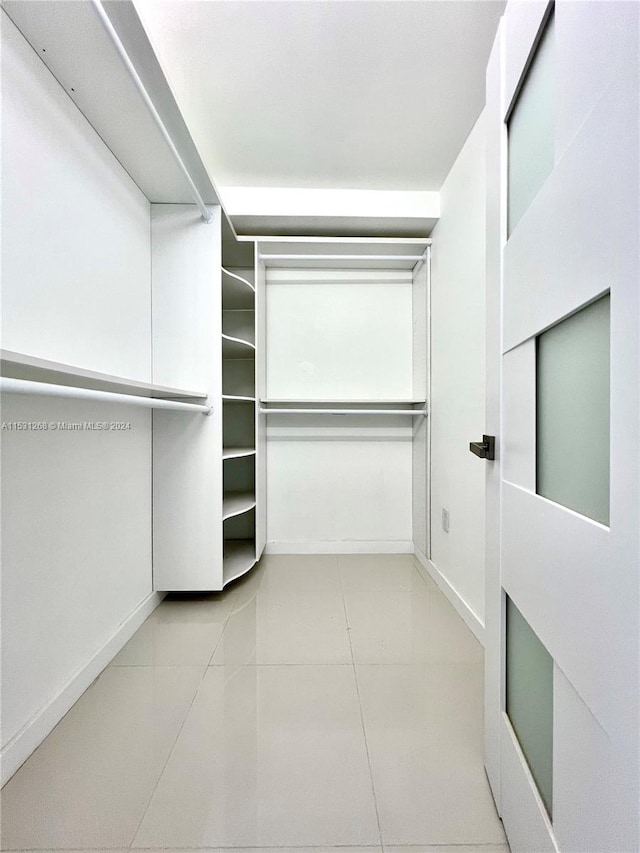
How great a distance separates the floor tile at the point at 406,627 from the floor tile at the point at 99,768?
71 cm

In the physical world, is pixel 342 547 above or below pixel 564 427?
below

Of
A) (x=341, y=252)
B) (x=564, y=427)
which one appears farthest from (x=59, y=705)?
(x=341, y=252)

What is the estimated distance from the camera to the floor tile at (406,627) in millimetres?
1659

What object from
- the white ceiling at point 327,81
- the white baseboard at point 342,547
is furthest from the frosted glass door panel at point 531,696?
the white baseboard at point 342,547

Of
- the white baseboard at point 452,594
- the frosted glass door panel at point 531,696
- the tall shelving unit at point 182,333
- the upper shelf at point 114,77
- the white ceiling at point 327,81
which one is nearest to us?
the frosted glass door panel at point 531,696

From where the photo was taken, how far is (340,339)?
302 centimetres

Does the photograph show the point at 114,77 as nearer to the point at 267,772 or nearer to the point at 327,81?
the point at 327,81

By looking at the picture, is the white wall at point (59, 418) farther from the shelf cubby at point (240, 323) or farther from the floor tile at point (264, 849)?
the shelf cubby at point (240, 323)

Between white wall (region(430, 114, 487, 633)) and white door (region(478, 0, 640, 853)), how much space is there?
847 mm

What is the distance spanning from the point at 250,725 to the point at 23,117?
1875mm

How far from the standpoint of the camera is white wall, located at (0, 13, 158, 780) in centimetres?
113

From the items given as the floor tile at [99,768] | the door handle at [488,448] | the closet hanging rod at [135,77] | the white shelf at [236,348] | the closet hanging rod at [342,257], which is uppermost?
the closet hanging rod at [342,257]

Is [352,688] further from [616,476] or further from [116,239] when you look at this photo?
[116,239]

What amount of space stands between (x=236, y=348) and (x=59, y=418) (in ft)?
4.55
